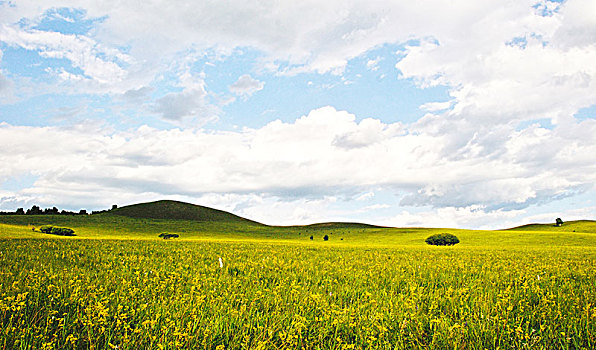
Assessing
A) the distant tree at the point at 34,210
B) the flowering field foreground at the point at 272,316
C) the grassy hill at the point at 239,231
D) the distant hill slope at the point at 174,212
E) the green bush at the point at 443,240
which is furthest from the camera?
the distant hill slope at the point at 174,212

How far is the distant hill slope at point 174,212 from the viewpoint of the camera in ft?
453

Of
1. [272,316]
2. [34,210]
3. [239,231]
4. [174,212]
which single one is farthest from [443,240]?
[34,210]

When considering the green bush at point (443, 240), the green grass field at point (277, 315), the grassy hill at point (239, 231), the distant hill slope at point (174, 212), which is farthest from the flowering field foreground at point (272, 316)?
the distant hill slope at point (174, 212)

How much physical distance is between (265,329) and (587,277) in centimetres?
1147

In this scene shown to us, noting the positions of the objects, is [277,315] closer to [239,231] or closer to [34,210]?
[239,231]

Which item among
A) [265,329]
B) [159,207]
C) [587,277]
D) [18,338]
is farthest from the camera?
[159,207]

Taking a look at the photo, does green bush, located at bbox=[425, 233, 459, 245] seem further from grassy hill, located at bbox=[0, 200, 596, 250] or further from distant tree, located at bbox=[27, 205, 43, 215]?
distant tree, located at bbox=[27, 205, 43, 215]

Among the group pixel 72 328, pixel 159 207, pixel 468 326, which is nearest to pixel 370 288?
pixel 468 326

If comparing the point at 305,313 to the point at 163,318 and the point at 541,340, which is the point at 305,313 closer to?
the point at 163,318

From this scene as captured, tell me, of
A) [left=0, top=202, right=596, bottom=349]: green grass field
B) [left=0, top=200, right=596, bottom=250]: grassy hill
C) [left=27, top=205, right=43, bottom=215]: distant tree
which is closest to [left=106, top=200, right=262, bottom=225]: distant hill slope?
[left=0, top=200, right=596, bottom=250]: grassy hill

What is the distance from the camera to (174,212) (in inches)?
5709

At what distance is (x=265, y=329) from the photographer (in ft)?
17.2

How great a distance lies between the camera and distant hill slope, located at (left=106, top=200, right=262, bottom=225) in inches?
5433

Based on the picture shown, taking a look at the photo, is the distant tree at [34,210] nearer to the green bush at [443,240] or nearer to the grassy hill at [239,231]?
the grassy hill at [239,231]
